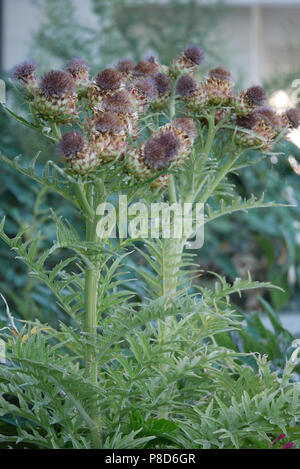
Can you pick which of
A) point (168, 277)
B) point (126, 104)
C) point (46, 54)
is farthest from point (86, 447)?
point (46, 54)

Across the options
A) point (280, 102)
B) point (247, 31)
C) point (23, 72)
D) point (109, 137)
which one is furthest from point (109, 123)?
point (247, 31)

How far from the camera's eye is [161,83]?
2.13 feet

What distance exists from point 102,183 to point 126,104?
2.8 inches

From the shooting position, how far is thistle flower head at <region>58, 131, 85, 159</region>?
0.50m

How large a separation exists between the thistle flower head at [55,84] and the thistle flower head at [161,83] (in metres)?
0.14

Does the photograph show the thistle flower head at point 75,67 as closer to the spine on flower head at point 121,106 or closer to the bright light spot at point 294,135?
the spine on flower head at point 121,106

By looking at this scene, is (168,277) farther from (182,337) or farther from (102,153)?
(102,153)

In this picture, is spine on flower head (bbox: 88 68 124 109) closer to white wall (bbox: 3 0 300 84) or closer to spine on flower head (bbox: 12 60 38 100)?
spine on flower head (bbox: 12 60 38 100)

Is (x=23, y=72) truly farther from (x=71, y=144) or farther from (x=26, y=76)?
(x=71, y=144)

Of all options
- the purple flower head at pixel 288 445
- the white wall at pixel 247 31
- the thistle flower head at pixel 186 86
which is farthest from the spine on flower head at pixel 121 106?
the white wall at pixel 247 31

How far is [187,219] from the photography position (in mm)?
609

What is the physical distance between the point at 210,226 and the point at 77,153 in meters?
1.48

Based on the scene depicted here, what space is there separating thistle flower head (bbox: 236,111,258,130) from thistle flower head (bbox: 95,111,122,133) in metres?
0.16

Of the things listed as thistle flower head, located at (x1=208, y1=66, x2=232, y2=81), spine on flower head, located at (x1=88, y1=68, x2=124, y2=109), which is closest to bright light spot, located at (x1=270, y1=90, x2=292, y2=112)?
thistle flower head, located at (x1=208, y1=66, x2=232, y2=81)
